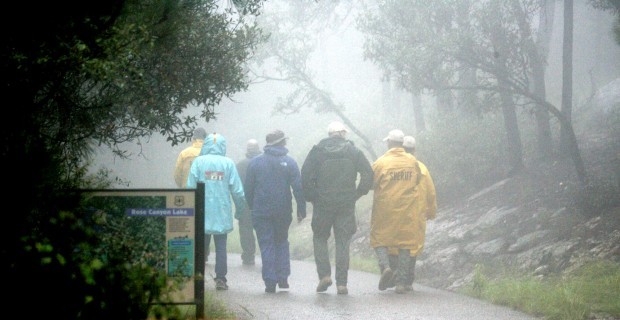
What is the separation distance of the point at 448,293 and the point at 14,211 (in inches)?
341

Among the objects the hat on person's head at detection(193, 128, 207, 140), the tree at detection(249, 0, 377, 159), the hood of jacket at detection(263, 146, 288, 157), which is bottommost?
the hood of jacket at detection(263, 146, 288, 157)

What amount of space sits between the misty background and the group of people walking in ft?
7.79

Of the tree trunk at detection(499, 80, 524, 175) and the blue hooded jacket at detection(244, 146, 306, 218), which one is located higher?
the tree trunk at detection(499, 80, 524, 175)

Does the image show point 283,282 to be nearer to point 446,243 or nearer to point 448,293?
point 448,293

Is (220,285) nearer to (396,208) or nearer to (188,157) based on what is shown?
(396,208)

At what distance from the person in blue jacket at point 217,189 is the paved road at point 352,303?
526 mm

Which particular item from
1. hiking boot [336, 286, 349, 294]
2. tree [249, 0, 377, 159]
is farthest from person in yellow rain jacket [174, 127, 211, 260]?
tree [249, 0, 377, 159]

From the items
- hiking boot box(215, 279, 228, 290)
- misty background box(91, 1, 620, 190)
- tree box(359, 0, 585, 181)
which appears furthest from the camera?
misty background box(91, 1, 620, 190)

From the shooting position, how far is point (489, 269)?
14570 millimetres

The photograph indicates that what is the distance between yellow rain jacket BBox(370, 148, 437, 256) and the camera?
12891mm

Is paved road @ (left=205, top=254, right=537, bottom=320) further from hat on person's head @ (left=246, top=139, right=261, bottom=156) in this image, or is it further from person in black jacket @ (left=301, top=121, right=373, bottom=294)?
hat on person's head @ (left=246, top=139, right=261, bottom=156)

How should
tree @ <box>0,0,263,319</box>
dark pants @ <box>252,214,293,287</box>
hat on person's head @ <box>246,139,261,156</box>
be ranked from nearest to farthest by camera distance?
tree @ <box>0,0,263,319</box>
dark pants @ <box>252,214,293,287</box>
hat on person's head @ <box>246,139,261,156</box>

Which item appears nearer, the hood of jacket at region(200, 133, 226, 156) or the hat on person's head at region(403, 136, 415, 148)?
the hood of jacket at region(200, 133, 226, 156)

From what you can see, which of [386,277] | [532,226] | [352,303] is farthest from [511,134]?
[352,303]
